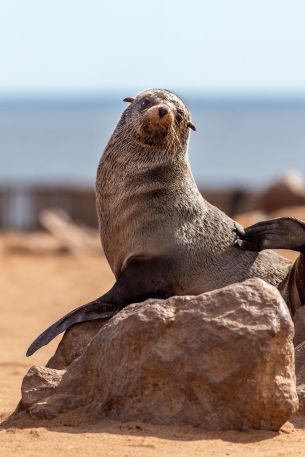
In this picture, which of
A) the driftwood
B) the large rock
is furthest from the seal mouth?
the driftwood

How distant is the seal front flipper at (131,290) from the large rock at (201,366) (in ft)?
3.26

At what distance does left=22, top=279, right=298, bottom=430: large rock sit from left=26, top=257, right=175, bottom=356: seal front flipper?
0.99m

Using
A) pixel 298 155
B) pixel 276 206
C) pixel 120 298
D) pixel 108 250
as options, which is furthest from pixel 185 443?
pixel 298 155

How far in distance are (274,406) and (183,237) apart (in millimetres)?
1816

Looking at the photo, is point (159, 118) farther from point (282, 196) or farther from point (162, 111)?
point (282, 196)

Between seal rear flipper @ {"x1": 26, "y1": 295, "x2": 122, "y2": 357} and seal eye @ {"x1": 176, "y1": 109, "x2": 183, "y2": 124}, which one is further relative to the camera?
seal eye @ {"x1": 176, "y1": 109, "x2": 183, "y2": 124}

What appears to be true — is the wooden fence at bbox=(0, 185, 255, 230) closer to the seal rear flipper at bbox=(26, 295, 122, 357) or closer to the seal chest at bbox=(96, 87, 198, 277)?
the seal chest at bbox=(96, 87, 198, 277)

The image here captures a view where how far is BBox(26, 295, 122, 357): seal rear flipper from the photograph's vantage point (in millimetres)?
6625

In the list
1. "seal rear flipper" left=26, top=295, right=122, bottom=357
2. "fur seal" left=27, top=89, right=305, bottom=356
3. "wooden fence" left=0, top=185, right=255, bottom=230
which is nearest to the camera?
"seal rear flipper" left=26, top=295, right=122, bottom=357

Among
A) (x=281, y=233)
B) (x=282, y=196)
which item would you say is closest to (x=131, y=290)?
(x=281, y=233)

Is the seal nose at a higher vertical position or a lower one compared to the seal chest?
higher

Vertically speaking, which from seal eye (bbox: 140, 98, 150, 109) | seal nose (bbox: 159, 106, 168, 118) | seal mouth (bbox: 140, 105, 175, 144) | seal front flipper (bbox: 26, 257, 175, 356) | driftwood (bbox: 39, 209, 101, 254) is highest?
seal eye (bbox: 140, 98, 150, 109)

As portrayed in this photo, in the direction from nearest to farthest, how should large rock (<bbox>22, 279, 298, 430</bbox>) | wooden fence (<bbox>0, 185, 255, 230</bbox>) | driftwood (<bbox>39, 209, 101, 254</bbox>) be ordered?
large rock (<bbox>22, 279, 298, 430</bbox>)
driftwood (<bbox>39, 209, 101, 254</bbox>)
wooden fence (<bbox>0, 185, 255, 230</bbox>)

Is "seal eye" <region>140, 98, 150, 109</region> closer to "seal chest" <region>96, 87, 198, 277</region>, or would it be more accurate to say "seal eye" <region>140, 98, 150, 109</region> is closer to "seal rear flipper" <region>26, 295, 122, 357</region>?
"seal chest" <region>96, 87, 198, 277</region>
